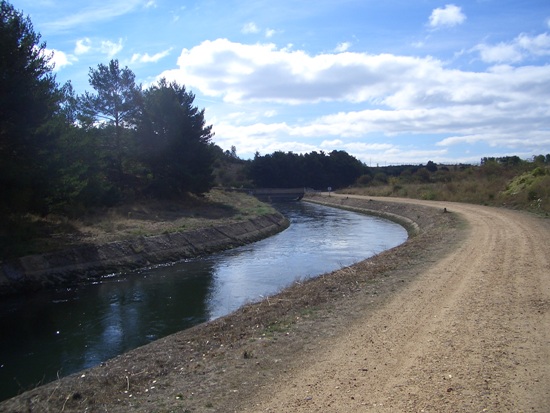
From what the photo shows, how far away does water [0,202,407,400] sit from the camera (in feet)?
37.2

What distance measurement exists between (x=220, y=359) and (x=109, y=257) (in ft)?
50.2

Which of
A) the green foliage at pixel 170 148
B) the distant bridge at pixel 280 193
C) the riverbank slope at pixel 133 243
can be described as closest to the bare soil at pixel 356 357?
the riverbank slope at pixel 133 243

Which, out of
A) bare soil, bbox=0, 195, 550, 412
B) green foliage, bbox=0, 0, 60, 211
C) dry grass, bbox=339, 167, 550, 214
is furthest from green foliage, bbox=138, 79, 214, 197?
bare soil, bbox=0, 195, 550, 412

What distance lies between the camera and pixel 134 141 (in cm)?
4259

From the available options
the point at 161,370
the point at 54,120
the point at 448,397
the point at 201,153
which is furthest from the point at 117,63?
the point at 448,397

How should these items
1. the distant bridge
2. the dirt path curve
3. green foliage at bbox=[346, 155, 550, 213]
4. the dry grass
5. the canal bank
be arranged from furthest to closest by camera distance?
the distant bridge
green foliage at bbox=[346, 155, 550, 213]
the dry grass
the canal bank
the dirt path curve

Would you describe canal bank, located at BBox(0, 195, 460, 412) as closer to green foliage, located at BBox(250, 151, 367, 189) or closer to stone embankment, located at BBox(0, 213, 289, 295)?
stone embankment, located at BBox(0, 213, 289, 295)

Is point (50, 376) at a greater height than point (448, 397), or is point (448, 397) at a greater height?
point (448, 397)

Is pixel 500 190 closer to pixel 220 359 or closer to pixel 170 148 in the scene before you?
pixel 170 148

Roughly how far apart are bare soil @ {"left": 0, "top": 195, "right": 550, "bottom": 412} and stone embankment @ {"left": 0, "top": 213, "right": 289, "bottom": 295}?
997 centimetres

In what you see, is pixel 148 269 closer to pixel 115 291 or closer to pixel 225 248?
pixel 115 291

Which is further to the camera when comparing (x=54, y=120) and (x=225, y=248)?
(x=225, y=248)

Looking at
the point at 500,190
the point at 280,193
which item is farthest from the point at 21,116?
the point at 280,193

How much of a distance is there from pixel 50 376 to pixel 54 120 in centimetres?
1542
